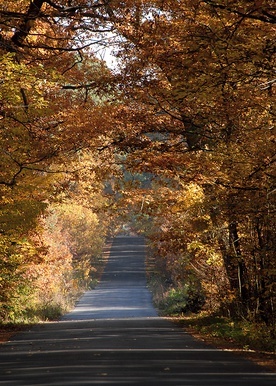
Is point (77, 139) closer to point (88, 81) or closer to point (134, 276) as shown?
point (88, 81)

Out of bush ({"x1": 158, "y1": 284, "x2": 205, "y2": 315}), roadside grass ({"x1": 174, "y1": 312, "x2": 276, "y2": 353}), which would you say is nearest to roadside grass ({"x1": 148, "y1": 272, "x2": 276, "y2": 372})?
roadside grass ({"x1": 174, "y1": 312, "x2": 276, "y2": 353})

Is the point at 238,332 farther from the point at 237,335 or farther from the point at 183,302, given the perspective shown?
the point at 183,302

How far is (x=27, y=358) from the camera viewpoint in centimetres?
1631

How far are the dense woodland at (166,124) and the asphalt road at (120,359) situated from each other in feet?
8.39

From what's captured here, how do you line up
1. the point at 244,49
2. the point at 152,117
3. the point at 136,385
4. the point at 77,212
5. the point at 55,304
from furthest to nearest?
the point at 77,212 < the point at 55,304 < the point at 152,117 < the point at 244,49 < the point at 136,385

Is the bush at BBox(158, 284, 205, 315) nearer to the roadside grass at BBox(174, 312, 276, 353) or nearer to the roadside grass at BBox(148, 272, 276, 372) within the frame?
the roadside grass at BBox(148, 272, 276, 372)

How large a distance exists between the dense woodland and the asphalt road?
256 centimetres

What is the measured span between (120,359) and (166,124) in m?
10.5

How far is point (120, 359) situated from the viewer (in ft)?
50.0

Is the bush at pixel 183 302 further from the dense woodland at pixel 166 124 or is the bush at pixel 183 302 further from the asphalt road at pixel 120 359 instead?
the asphalt road at pixel 120 359

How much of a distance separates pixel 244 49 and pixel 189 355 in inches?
250

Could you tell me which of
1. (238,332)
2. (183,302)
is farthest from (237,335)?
(183,302)

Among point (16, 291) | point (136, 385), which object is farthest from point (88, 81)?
point (136, 385)

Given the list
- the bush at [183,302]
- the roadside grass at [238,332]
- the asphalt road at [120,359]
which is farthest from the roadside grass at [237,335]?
the asphalt road at [120,359]
